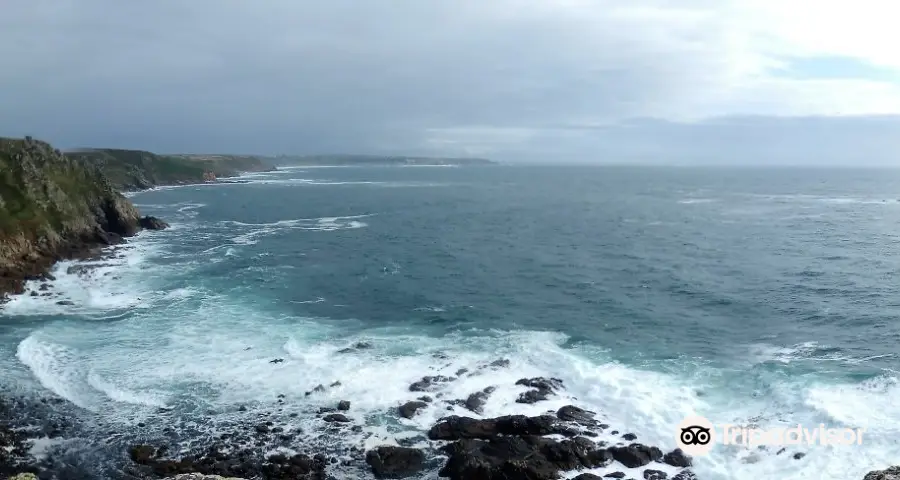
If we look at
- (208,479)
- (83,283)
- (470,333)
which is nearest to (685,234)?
(470,333)

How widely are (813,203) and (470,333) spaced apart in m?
134

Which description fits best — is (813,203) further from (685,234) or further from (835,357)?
(835,357)

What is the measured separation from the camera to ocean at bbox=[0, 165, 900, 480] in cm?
3181

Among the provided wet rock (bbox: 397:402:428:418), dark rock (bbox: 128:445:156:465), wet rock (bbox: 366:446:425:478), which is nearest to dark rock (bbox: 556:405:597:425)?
wet rock (bbox: 397:402:428:418)

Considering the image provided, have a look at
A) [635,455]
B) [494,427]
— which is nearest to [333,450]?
[494,427]

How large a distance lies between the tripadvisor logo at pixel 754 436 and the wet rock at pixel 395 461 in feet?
41.5

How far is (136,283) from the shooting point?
58.2m

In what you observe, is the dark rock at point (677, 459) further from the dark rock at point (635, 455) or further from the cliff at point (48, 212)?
the cliff at point (48, 212)

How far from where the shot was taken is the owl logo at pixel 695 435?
96.6 feet

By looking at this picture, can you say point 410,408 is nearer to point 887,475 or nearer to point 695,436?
point 695,436

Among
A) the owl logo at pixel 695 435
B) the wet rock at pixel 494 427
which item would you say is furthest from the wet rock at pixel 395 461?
the owl logo at pixel 695 435

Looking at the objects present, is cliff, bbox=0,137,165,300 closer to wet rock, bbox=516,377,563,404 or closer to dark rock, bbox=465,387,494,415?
dark rock, bbox=465,387,494,415

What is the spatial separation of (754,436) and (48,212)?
72.9 m

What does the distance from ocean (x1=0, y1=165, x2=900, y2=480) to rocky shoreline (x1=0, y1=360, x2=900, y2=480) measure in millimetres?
478
